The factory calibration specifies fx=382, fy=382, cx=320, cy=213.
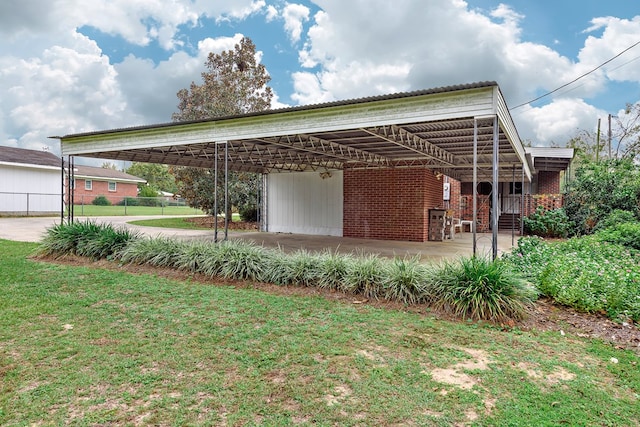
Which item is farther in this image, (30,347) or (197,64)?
(197,64)

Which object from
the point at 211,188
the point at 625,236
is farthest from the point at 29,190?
the point at 625,236

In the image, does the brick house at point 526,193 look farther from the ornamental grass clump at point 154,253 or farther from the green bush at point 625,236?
the ornamental grass clump at point 154,253

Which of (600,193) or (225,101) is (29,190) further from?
(600,193)

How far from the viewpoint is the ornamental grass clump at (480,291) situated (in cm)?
449

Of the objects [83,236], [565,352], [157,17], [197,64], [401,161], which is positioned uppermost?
[197,64]

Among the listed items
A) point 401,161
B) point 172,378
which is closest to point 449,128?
point 401,161

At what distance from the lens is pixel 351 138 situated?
8672mm

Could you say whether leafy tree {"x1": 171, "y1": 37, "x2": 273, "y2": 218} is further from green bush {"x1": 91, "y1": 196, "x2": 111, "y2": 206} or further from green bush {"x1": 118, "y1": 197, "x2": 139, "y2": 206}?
green bush {"x1": 91, "y1": 196, "x2": 111, "y2": 206}

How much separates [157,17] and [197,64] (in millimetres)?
7937

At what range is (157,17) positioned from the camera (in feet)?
42.4

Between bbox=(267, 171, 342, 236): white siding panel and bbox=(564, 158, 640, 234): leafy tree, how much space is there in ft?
28.4

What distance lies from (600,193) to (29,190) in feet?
97.3

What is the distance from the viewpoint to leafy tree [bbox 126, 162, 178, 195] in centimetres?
4909

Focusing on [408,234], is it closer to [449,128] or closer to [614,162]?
[449,128]
